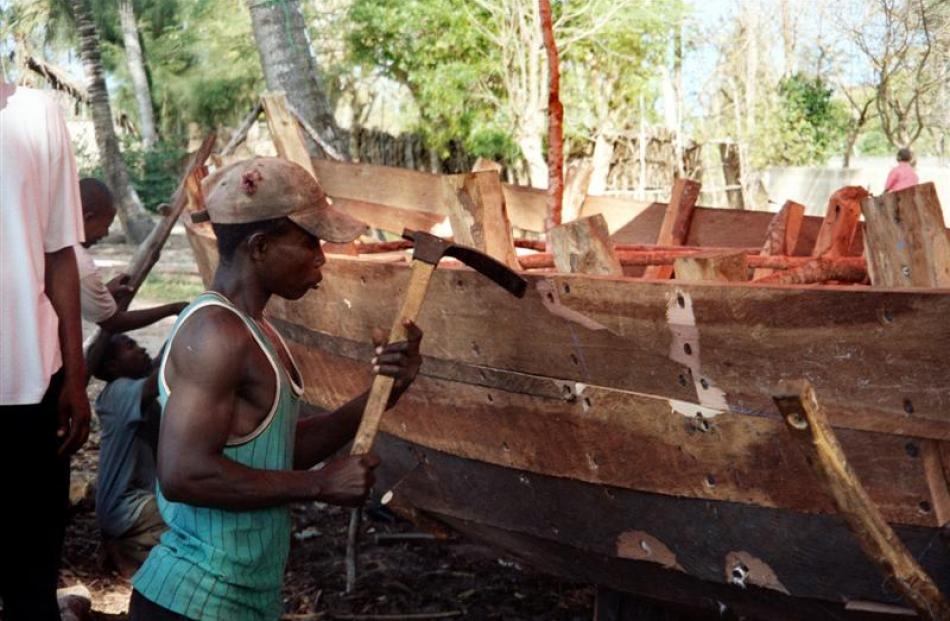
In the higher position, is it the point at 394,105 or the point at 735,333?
the point at 394,105

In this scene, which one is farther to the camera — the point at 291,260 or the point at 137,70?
the point at 137,70

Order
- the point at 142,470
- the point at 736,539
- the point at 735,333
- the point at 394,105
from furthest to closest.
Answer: the point at 394,105, the point at 142,470, the point at 736,539, the point at 735,333

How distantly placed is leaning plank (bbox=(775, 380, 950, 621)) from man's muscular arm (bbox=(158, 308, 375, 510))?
80 cm

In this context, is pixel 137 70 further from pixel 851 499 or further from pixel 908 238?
pixel 851 499

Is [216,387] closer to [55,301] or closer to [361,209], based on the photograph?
[55,301]

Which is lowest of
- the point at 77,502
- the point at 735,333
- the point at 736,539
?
the point at 77,502

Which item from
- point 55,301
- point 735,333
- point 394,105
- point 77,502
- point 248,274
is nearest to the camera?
point 248,274

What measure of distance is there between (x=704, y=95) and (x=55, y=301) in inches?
904

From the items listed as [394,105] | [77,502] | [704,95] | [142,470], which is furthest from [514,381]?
[704,95]

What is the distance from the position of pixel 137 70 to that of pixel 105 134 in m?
6.79

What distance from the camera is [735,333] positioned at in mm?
2572

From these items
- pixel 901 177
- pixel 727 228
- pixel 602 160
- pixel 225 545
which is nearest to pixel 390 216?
pixel 727 228

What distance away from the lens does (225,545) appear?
2.29 m

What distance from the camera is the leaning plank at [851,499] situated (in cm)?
193
